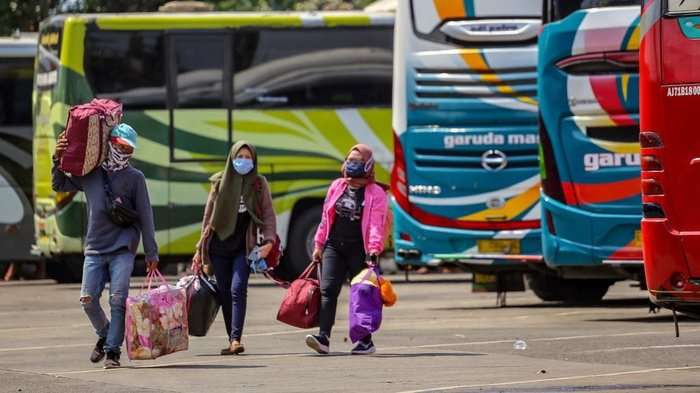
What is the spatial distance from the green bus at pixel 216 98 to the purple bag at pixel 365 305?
443 inches

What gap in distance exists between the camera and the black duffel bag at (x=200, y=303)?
15.4 m

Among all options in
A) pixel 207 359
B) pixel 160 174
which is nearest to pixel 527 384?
pixel 207 359

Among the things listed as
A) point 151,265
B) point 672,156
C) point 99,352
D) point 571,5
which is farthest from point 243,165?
point 571,5

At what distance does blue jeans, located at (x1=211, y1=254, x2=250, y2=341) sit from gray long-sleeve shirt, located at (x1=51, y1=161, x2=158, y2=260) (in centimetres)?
130

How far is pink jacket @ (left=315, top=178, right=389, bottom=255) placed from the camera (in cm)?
1499

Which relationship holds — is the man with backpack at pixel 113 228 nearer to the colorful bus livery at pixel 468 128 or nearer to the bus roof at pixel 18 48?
the colorful bus livery at pixel 468 128

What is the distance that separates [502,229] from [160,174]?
6306 mm

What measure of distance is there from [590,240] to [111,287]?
19.5 feet

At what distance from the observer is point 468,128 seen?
2167 centimetres

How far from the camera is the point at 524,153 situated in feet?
70.9

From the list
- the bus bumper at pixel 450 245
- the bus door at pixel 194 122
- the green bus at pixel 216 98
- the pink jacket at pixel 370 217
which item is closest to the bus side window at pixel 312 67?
the green bus at pixel 216 98

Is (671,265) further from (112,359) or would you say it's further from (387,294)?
(112,359)

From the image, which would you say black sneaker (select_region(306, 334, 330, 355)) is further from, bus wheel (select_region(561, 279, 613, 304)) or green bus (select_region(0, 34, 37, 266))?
green bus (select_region(0, 34, 37, 266))

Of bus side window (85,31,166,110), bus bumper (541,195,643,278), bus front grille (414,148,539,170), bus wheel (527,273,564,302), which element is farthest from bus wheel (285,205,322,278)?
bus bumper (541,195,643,278)
